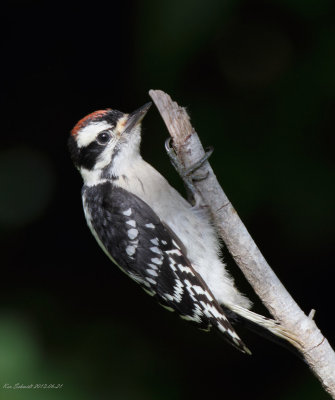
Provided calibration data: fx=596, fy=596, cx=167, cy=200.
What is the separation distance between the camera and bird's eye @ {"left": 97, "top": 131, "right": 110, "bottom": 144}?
3.15m

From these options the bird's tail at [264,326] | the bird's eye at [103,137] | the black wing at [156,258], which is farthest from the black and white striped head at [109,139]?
the bird's tail at [264,326]

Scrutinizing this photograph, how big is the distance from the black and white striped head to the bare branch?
50 centimetres

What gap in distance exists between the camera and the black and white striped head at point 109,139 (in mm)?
3139

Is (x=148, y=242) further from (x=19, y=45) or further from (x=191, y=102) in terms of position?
(x=19, y=45)

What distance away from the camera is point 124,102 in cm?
391

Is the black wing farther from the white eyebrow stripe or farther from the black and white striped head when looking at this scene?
the white eyebrow stripe

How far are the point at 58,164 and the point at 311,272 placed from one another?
184 centimetres

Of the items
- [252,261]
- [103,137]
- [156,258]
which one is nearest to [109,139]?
[103,137]

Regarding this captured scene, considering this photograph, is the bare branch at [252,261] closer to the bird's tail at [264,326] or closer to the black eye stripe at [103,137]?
the bird's tail at [264,326]

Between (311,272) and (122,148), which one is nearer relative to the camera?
(122,148)

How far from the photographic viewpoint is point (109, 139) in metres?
3.17

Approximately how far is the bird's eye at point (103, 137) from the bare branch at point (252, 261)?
53cm

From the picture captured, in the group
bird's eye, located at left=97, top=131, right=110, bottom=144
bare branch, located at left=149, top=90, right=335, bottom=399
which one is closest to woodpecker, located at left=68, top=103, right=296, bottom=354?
bird's eye, located at left=97, top=131, right=110, bottom=144

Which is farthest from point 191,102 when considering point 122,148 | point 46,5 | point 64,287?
point 64,287
